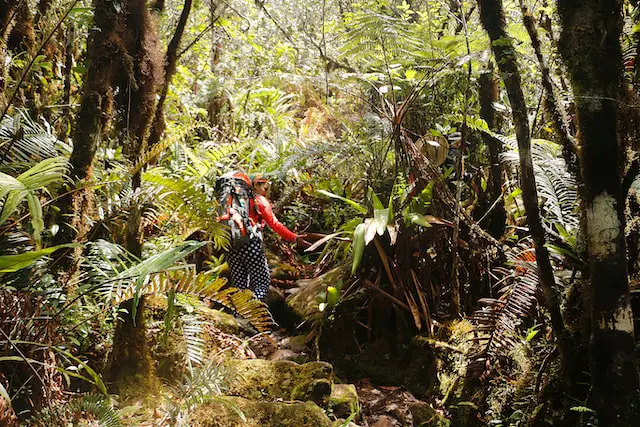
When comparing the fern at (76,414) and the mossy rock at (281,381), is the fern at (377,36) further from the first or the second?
the fern at (76,414)

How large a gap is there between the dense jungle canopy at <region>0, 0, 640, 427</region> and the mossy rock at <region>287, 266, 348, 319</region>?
0.04 meters

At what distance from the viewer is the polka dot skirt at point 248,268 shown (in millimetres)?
5520

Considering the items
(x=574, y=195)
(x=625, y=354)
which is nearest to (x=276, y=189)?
→ (x=574, y=195)

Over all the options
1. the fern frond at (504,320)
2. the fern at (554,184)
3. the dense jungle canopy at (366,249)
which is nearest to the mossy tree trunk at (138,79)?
the dense jungle canopy at (366,249)

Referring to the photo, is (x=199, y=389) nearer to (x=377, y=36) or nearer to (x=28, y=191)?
(x=28, y=191)

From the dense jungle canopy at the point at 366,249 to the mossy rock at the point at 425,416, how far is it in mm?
14

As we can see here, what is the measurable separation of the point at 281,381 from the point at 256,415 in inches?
27.5

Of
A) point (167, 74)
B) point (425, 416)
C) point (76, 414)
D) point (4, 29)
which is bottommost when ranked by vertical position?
point (76, 414)

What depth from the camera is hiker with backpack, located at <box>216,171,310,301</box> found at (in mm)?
5234

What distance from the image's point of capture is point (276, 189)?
26.6ft

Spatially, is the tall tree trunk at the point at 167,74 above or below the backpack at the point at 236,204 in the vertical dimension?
above

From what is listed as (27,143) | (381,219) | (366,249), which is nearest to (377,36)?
(381,219)

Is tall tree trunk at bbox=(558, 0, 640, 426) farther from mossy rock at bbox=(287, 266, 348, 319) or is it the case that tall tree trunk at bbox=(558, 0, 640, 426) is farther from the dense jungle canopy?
mossy rock at bbox=(287, 266, 348, 319)

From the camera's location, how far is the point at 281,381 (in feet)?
11.3
